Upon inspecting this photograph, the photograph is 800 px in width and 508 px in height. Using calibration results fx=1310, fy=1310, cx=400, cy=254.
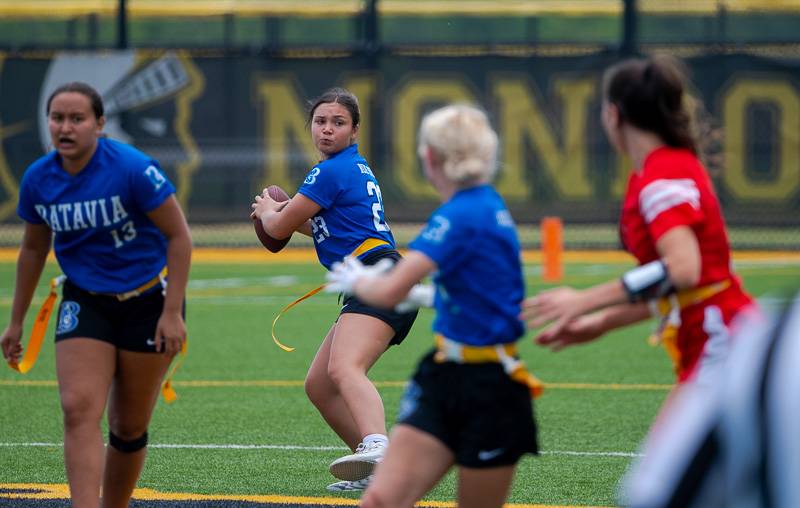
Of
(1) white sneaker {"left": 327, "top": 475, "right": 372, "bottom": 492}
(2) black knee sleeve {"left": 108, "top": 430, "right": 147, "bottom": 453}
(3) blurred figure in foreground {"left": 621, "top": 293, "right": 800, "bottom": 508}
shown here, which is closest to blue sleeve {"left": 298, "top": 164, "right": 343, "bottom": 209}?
(1) white sneaker {"left": 327, "top": 475, "right": 372, "bottom": 492}

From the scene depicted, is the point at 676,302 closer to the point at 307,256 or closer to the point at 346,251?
the point at 346,251

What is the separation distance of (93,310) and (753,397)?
390 cm

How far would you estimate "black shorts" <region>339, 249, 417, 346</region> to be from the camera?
20.6ft

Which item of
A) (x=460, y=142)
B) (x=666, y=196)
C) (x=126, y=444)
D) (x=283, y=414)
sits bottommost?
(x=283, y=414)

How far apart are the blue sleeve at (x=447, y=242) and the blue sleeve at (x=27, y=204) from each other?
1.93 m

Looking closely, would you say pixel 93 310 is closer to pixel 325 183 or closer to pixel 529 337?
pixel 325 183

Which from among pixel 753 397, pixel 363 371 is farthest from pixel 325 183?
pixel 753 397

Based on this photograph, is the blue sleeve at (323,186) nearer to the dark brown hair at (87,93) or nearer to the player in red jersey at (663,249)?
the dark brown hair at (87,93)

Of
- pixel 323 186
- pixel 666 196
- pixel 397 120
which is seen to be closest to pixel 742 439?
pixel 666 196

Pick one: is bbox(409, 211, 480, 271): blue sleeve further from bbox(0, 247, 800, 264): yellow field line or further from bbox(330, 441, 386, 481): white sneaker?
bbox(0, 247, 800, 264): yellow field line

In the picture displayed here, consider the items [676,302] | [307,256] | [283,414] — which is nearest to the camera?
[676,302]

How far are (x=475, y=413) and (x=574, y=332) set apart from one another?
0.41m

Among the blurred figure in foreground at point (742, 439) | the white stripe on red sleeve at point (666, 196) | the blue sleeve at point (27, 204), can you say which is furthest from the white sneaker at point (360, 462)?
the blurred figure in foreground at point (742, 439)

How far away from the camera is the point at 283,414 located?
8.67m
